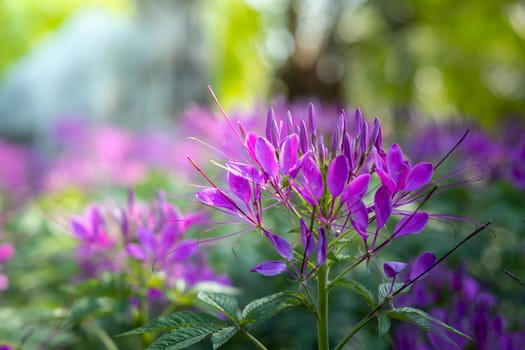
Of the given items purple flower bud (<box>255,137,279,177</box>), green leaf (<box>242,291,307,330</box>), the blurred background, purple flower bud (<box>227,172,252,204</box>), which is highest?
purple flower bud (<box>255,137,279,177</box>)

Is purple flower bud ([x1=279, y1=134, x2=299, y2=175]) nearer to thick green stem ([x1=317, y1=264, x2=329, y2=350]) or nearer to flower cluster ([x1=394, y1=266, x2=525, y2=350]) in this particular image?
thick green stem ([x1=317, y1=264, x2=329, y2=350])

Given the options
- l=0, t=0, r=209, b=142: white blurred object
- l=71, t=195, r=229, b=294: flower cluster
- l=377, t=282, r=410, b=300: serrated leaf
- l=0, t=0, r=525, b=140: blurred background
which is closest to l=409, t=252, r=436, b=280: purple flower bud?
l=377, t=282, r=410, b=300: serrated leaf

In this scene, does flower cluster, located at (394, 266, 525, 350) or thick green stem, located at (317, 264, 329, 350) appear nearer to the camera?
thick green stem, located at (317, 264, 329, 350)

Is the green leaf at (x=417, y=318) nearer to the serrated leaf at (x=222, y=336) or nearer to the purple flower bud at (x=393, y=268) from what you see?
the purple flower bud at (x=393, y=268)

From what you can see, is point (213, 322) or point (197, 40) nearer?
point (213, 322)

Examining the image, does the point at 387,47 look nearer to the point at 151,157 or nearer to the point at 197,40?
the point at 197,40

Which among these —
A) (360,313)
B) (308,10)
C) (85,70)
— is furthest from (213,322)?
(308,10)

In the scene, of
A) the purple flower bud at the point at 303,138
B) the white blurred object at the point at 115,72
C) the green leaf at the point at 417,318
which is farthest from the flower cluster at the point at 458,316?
the white blurred object at the point at 115,72
